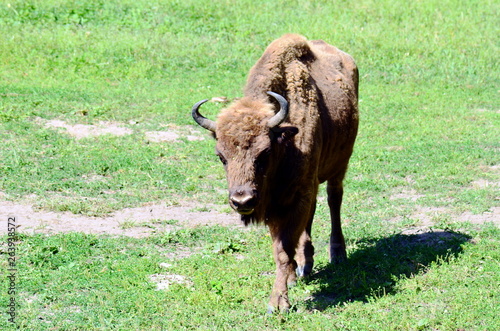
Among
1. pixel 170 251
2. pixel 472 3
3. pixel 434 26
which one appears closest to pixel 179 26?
pixel 434 26

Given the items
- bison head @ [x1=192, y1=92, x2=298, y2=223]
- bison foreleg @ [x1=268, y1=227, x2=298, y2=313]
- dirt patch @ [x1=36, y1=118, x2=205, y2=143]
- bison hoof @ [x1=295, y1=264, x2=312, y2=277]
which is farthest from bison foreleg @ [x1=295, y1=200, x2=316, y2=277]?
dirt patch @ [x1=36, y1=118, x2=205, y2=143]

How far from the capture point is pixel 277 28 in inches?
762

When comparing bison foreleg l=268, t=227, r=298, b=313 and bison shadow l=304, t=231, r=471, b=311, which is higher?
bison foreleg l=268, t=227, r=298, b=313

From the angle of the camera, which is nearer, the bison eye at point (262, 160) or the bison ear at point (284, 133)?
the bison eye at point (262, 160)

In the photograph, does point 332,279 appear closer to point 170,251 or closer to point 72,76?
point 170,251

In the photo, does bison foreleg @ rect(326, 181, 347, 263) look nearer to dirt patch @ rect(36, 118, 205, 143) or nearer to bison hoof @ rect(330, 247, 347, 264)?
bison hoof @ rect(330, 247, 347, 264)

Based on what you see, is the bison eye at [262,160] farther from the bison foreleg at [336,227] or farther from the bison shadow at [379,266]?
the bison foreleg at [336,227]

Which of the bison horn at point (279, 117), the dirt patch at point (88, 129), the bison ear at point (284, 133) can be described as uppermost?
the bison horn at point (279, 117)

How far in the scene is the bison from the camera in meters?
6.23

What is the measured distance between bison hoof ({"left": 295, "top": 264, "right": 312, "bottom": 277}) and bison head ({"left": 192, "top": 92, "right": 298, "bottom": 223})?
117cm

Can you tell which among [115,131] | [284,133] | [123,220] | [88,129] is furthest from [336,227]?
[88,129]

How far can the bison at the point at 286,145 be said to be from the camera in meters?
6.23

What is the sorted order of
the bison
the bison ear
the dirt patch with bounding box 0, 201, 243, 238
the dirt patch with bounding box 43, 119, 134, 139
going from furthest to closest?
the dirt patch with bounding box 43, 119, 134, 139 → the dirt patch with bounding box 0, 201, 243, 238 → the bison ear → the bison
